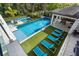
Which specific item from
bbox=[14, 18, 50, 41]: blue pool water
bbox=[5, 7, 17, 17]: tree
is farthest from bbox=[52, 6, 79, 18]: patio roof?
bbox=[5, 7, 17, 17]: tree

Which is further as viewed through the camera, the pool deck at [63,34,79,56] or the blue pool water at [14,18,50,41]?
the blue pool water at [14,18,50,41]

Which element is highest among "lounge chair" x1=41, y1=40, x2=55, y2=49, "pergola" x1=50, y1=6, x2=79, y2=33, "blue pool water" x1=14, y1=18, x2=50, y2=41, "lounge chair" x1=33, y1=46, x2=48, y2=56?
"pergola" x1=50, y1=6, x2=79, y2=33

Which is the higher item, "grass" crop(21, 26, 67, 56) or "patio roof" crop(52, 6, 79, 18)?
"patio roof" crop(52, 6, 79, 18)

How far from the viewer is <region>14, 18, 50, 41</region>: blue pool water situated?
7.16ft

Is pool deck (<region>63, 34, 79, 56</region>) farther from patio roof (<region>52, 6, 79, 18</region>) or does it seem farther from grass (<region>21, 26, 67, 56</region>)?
patio roof (<region>52, 6, 79, 18</region>)

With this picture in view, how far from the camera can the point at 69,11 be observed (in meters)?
2.28

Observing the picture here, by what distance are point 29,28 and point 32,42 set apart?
10.5 inches

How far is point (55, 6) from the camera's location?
88.1 inches

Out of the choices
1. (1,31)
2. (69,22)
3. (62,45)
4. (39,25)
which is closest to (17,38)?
(1,31)

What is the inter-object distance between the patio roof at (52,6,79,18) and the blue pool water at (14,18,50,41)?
243 millimetres

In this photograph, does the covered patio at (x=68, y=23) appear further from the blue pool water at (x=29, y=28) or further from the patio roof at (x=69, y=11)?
the blue pool water at (x=29, y=28)

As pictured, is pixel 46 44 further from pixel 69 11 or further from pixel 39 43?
pixel 69 11

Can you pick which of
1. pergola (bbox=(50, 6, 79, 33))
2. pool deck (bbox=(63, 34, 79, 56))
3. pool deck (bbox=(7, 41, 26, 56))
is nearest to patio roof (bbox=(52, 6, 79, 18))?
pergola (bbox=(50, 6, 79, 33))

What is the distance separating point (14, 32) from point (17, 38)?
12 cm
